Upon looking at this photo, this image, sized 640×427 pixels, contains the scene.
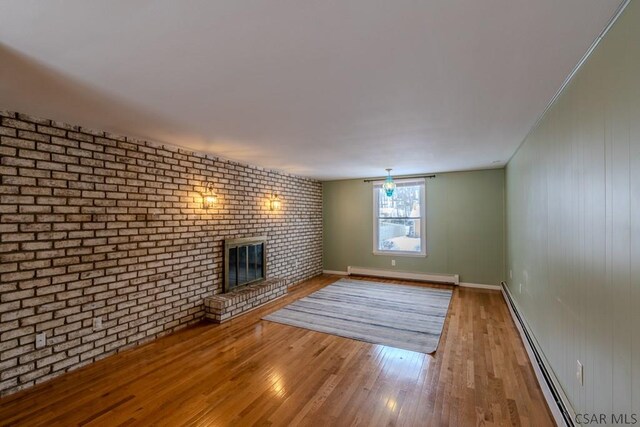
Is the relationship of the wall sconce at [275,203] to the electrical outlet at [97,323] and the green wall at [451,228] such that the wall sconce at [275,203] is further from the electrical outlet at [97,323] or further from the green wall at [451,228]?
the electrical outlet at [97,323]

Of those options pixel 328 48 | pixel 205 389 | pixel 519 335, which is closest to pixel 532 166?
pixel 519 335

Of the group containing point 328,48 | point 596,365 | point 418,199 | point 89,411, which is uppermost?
point 328,48

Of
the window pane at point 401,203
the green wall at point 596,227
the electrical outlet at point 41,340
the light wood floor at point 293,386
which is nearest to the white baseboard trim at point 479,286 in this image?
the window pane at point 401,203

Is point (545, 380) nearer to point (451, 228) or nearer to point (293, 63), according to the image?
point (293, 63)

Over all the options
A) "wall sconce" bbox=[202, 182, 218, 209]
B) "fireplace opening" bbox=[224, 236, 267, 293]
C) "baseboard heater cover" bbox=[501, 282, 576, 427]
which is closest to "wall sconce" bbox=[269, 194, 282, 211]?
"fireplace opening" bbox=[224, 236, 267, 293]

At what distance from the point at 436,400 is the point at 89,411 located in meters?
2.71

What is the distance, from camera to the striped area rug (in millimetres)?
3410

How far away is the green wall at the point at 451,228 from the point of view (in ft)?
17.7

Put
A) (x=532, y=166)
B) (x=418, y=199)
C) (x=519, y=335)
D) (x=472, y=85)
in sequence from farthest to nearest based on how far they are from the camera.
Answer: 1. (x=418, y=199)
2. (x=519, y=335)
3. (x=532, y=166)
4. (x=472, y=85)

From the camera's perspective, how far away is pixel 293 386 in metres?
2.43

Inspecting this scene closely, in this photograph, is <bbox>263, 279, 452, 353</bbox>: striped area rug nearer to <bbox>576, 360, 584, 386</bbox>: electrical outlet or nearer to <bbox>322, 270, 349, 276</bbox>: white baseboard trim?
<bbox>322, 270, 349, 276</bbox>: white baseboard trim

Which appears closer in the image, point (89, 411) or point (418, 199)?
point (89, 411)

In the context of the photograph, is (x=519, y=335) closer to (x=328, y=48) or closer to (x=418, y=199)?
(x=418, y=199)

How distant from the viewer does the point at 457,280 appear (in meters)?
5.71
